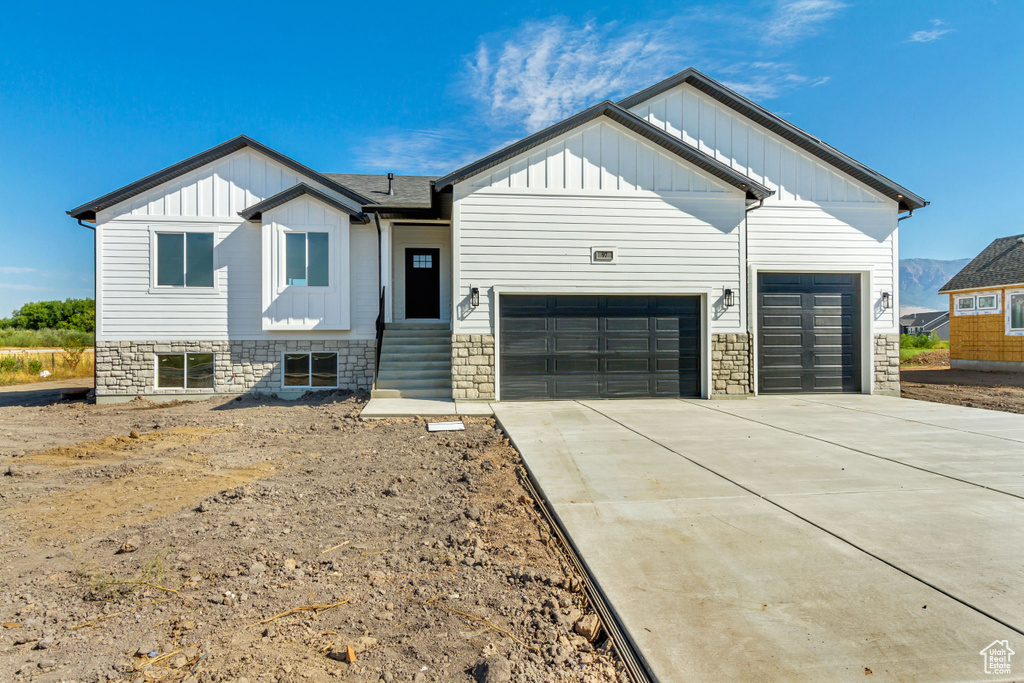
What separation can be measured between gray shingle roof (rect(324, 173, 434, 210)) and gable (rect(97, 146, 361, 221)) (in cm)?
115

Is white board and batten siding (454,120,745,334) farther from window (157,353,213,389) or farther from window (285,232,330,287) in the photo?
window (157,353,213,389)

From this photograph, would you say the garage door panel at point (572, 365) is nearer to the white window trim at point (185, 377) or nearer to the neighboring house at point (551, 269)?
the neighboring house at point (551, 269)

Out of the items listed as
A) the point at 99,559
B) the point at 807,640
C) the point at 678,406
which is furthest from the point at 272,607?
the point at 678,406

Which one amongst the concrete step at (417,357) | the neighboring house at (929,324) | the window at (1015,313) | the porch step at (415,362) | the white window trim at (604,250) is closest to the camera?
the white window trim at (604,250)

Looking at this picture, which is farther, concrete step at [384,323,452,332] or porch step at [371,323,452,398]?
concrete step at [384,323,452,332]

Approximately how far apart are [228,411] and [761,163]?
40.4 ft

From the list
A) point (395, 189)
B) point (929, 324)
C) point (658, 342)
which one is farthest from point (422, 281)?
point (929, 324)

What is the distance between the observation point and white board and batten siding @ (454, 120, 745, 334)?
10.5 meters

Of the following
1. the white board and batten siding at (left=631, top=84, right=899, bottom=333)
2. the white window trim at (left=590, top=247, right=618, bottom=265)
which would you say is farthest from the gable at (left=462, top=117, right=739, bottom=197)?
the white board and batten siding at (left=631, top=84, right=899, bottom=333)

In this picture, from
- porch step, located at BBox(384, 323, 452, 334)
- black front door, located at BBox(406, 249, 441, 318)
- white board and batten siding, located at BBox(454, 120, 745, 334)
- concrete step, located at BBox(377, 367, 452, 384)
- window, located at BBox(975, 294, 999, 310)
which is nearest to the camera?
white board and batten siding, located at BBox(454, 120, 745, 334)

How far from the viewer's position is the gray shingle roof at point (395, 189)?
1301cm

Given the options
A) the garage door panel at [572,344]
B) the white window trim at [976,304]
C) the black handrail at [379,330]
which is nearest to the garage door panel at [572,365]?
the garage door panel at [572,344]

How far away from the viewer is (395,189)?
14.8m

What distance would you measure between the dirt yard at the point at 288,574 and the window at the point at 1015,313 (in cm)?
2140
